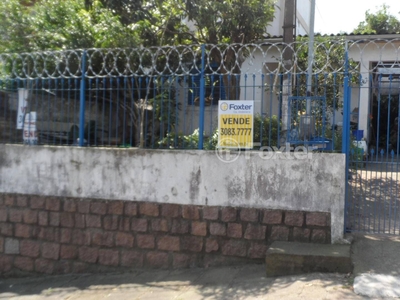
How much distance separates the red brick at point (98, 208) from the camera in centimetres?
614

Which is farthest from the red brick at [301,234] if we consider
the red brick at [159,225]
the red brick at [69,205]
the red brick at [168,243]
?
the red brick at [69,205]

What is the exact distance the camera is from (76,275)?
6.25 m

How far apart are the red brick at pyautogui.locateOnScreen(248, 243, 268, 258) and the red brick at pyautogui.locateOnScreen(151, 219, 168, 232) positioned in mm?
1111

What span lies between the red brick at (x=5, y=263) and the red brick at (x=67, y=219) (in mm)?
1081

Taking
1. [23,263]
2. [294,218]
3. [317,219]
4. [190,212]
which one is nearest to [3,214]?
[23,263]

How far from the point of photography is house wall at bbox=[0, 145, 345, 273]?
17.6 feet

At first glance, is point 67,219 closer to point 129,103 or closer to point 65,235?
point 65,235

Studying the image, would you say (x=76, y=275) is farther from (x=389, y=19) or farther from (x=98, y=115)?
(x=389, y=19)

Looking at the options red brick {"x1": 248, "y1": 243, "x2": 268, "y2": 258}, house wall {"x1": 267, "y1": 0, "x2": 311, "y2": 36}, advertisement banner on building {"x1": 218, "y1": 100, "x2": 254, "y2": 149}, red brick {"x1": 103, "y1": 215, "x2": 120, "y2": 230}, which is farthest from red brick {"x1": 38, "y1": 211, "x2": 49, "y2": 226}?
house wall {"x1": 267, "y1": 0, "x2": 311, "y2": 36}

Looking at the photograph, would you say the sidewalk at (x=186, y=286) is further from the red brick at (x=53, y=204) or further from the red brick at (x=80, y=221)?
the red brick at (x=53, y=204)

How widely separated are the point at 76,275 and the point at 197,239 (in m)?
1.80

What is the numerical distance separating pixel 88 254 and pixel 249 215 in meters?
2.28

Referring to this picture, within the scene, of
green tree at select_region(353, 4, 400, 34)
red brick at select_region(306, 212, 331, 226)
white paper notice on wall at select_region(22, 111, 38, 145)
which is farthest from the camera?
green tree at select_region(353, 4, 400, 34)

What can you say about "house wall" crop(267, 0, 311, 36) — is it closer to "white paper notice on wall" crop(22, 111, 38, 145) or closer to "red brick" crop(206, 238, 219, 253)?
"white paper notice on wall" crop(22, 111, 38, 145)
